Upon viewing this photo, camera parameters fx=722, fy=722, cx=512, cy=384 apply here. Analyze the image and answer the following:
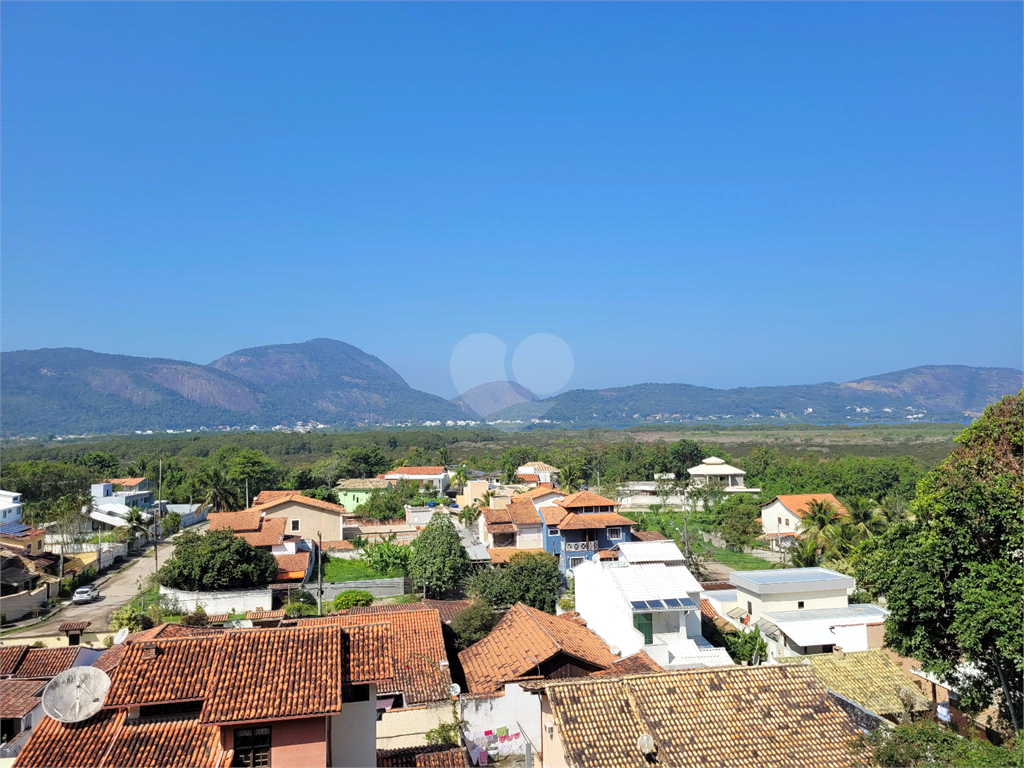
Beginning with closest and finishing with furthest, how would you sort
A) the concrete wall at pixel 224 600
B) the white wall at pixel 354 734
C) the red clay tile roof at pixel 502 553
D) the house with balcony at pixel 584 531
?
the white wall at pixel 354 734
the concrete wall at pixel 224 600
the red clay tile roof at pixel 502 553
the house with balcony at pixel 584 531

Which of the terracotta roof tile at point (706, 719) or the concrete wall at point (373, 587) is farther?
the concrete wall at point (373, 587)

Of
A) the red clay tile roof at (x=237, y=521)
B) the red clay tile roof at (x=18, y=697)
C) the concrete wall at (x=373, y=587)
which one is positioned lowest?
the concrete wall at (x=373, y=587)

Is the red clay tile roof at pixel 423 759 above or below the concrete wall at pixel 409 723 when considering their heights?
above

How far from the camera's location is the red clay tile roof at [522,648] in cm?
1716

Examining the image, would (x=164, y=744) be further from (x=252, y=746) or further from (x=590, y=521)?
(x=590, y=521)

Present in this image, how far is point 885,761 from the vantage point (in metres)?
10.2

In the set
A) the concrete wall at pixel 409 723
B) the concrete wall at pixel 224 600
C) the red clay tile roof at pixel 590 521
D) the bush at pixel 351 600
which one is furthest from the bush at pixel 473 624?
the red clay tile roof at pixel 590 521

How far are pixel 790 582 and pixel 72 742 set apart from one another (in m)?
20.4

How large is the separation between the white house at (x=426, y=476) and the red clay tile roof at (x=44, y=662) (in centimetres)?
4679

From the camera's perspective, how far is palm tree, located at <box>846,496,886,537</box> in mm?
36841

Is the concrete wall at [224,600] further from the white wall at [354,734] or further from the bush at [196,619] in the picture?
the white wall at [354,734]

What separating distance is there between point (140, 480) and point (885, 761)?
216 ft

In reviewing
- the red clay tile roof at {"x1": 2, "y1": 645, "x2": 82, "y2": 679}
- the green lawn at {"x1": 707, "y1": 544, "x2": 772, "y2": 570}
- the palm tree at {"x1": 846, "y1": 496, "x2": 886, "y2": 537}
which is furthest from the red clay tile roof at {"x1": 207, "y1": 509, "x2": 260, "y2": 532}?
the palm tree at {"x1": 846, "y1": 496, "x2": 886, "y2": 537}

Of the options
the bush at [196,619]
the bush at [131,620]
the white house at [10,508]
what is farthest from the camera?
the white house at [10,508]
